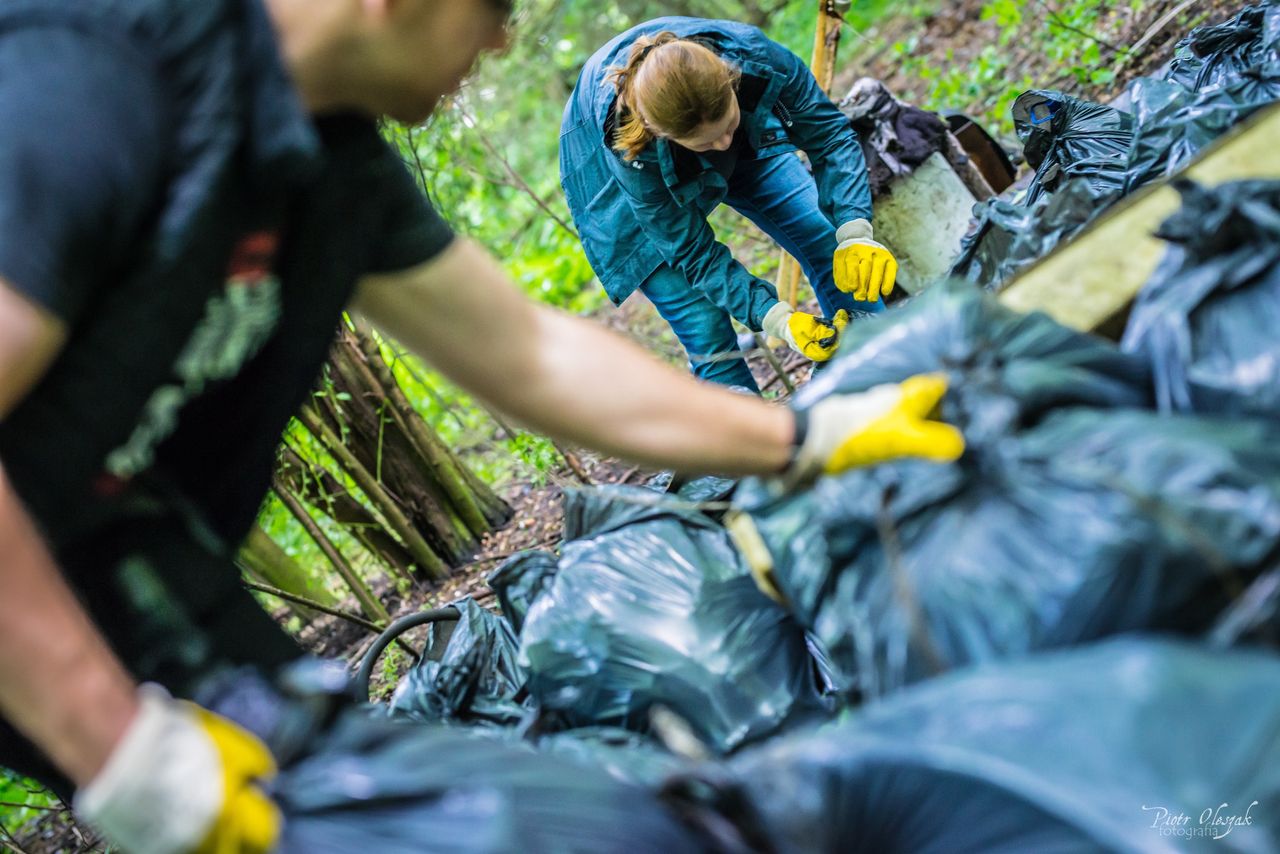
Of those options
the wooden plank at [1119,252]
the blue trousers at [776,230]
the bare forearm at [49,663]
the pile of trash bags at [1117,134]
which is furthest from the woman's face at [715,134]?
the bare forearm at [49,663]

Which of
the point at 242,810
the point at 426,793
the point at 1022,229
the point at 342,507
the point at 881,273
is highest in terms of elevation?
the point at 242,810

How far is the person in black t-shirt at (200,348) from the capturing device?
0.99 meters

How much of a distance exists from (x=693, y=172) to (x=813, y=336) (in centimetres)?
66

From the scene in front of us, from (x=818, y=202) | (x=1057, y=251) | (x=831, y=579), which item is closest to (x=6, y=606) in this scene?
(x=831, y=579)

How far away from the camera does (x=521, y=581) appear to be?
1.93 metres

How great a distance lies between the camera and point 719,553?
178cm

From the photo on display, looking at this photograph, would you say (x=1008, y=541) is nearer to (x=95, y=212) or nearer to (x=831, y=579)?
(x=831, y=579)

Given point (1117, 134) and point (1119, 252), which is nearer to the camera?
point (1119, 252)

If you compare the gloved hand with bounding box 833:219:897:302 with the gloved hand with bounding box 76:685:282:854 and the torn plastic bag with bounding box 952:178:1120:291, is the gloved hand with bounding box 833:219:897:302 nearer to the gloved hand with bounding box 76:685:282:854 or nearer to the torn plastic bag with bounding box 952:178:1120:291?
the torn plastic bag with bounding box 952:178:1120:291

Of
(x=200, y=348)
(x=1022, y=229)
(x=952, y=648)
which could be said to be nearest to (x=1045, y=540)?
(x=952, y=648)

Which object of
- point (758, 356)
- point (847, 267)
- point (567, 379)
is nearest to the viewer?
point (567, 379)

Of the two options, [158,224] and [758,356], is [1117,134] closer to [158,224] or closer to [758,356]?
[758,356]

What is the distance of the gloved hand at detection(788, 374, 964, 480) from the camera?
4.37 feet

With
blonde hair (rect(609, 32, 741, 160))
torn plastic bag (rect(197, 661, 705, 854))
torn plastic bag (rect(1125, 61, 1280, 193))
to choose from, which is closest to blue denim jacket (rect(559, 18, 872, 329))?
blonde hair (rect(609, 32, 741, 160))
